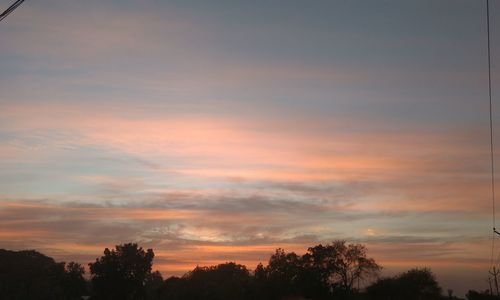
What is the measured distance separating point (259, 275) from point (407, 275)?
88.6 ft

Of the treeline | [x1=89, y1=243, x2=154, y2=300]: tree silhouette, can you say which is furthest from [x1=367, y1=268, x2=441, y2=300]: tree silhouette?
[x1=89, y1=243, x2=154, y2=300]: tree silhouette

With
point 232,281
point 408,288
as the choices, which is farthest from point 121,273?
point 408,288

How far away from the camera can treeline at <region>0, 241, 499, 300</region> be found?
95625 millimetres

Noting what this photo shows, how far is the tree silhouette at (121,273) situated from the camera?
104 meters

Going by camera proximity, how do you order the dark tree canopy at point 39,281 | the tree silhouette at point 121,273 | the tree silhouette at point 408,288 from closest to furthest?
the tree silhouette at point 408,288 → the tree silhouette at point 121,273 → the dark tree canopy at point 39,281

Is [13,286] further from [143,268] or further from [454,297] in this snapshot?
[454,297]

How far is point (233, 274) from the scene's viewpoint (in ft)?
370

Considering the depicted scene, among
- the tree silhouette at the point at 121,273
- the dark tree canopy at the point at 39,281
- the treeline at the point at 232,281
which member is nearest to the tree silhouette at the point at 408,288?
the treeline at the point at 232,281

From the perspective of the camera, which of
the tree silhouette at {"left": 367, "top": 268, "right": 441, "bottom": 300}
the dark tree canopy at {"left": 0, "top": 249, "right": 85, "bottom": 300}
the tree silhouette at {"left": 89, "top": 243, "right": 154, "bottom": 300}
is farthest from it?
the dark tree canopy at {"left": 0, "top": 249, "right": 85, "bottom": 300}

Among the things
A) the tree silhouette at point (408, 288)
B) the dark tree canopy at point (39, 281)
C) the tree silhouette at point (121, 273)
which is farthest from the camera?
the dark tree canopy at point (39, 281)

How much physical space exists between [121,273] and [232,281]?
70.0 feet

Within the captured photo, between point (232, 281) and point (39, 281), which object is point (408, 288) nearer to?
point (232, 281)

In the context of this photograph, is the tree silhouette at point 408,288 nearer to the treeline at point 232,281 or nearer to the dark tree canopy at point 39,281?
the treeline at point 232,281

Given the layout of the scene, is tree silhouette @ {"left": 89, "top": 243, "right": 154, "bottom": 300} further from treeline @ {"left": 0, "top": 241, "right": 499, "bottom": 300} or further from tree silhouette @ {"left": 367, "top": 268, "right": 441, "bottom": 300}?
tree silhouette @ {"left": 367, "top": 268, "right": 441, "bottom": 300}
